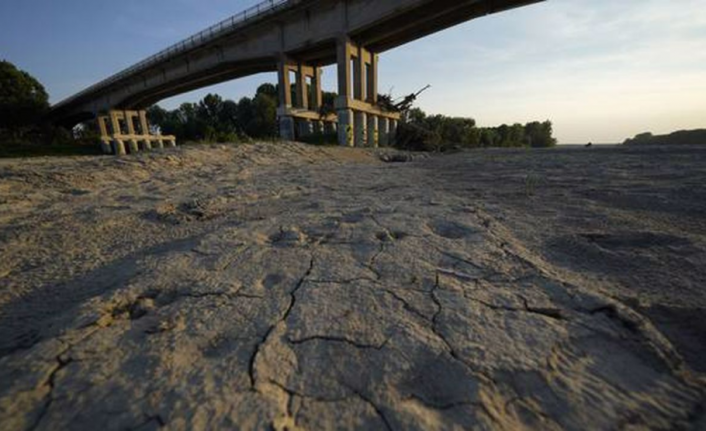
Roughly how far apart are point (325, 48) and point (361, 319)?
1723cm

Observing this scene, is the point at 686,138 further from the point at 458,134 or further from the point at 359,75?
the point at 458,134

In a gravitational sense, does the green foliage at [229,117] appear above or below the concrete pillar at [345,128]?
above

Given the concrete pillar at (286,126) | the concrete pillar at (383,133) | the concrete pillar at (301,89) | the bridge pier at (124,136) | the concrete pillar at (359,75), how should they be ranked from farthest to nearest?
the bridge pier at (124,136) → the concrete pillar at (301,89) → the concrete pillar at (383,133) → the concrete pillar at (286,126) → the concrete pillar at (359,75)

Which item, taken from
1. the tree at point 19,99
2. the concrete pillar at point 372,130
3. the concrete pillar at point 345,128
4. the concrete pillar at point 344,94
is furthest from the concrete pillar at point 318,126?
the tree at point 19,99

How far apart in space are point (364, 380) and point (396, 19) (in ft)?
50.3

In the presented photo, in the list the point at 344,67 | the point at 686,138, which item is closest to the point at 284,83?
the point at 344,67

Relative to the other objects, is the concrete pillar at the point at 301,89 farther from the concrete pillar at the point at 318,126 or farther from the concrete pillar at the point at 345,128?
the concrete pillar at the point at 345,128

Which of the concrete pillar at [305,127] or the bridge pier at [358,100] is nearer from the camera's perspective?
the bridge pier at [358,100]

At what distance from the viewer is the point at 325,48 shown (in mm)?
15633

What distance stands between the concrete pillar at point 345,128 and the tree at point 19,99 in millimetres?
35664

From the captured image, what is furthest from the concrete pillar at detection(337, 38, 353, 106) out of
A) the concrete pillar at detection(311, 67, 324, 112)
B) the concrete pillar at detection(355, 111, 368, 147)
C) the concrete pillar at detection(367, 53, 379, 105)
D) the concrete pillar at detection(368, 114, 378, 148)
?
the concrete pillar at detection(311, 67, 324, 112)

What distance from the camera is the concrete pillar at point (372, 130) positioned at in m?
15.4

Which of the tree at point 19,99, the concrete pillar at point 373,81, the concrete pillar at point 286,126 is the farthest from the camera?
the tree at point 19,99

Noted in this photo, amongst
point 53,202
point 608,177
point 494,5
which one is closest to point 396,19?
point 494,5
